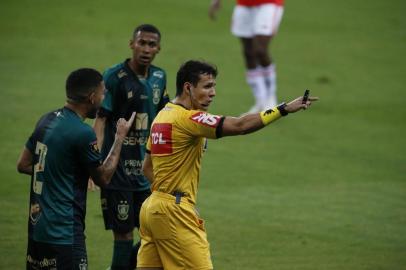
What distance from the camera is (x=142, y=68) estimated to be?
986 centimetres

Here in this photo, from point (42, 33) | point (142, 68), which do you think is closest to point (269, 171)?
point (142, 68)

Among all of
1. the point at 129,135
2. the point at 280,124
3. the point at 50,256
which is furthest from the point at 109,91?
the point at 280,124

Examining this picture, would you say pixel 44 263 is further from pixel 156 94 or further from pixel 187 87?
pixel 156 94

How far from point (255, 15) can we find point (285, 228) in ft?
23.7

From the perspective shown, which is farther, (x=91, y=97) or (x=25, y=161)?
(x=25, y=161)

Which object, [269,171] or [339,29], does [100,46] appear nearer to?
[339,29]

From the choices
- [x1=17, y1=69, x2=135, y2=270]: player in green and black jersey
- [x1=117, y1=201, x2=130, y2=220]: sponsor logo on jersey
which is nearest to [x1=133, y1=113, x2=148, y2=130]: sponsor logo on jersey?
[x1=117, y1=201, x2=130, y2=220]: sponsor logo on jersey

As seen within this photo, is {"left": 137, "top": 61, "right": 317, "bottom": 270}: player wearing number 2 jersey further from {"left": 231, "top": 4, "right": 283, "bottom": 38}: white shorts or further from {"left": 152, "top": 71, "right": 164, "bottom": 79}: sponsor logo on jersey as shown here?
{"left": 231, "top": 4, "right": 283, "bottom": 38}: white shorts

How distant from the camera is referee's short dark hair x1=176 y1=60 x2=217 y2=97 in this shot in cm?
800

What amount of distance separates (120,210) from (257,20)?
31.1ft

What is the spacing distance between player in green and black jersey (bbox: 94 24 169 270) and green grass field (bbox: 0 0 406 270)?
1.11m

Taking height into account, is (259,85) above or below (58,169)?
above

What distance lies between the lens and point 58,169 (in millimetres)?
7398

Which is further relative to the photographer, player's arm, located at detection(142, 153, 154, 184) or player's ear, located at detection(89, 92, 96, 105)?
player's arm, located at detection(142, 153, 154, 184)
